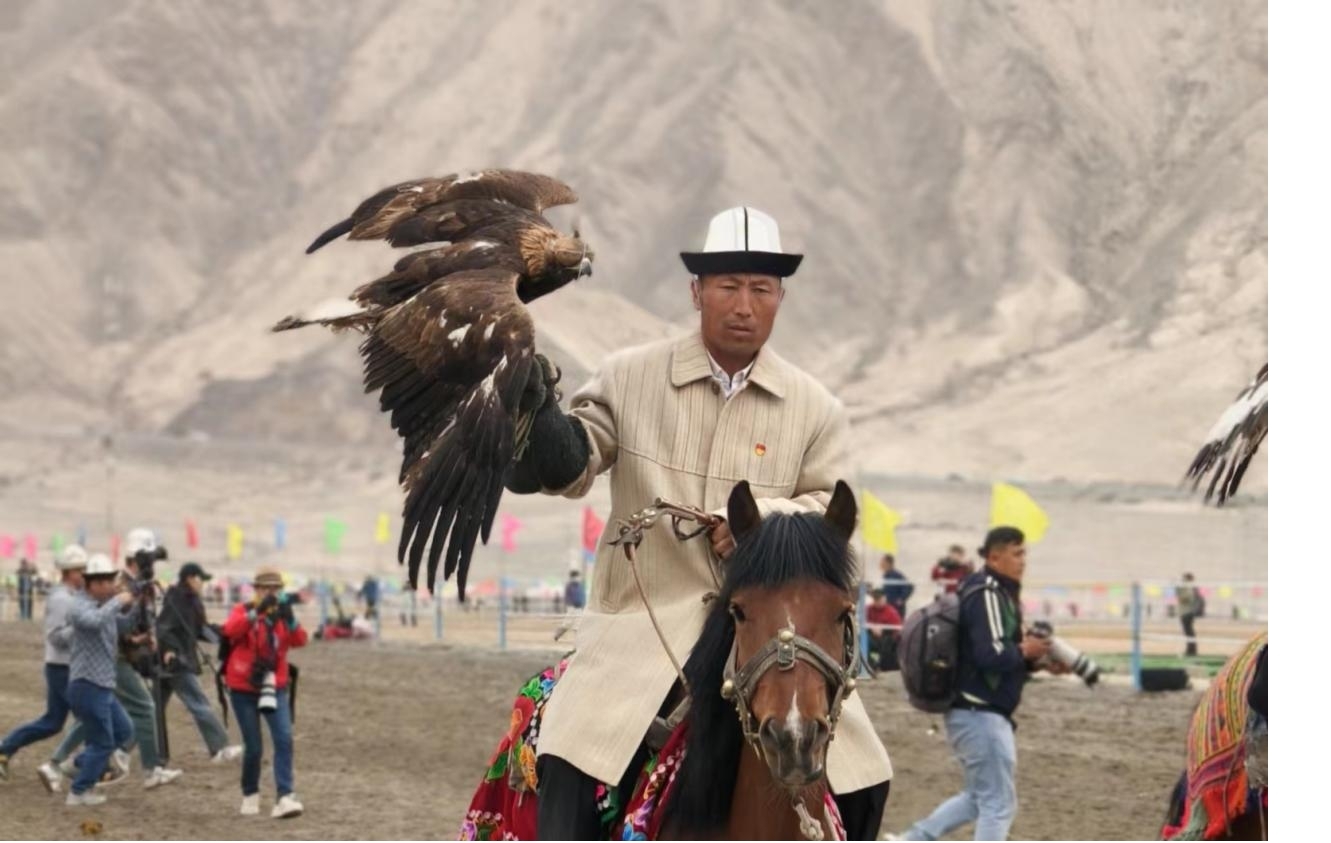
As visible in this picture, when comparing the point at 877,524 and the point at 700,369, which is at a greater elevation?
the point at 877,524

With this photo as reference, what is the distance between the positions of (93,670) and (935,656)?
540 cm

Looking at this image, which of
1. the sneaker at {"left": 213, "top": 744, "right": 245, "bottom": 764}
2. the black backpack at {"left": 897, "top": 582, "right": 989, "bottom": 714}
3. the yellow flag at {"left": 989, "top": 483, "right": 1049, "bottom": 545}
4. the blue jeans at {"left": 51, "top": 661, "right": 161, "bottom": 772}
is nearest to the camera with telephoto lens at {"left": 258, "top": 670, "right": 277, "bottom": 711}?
the blue jeans at {"left": 51, "top": 661, "right": 161, "bottom": 772}

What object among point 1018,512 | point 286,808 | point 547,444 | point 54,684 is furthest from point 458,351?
point 1018,512

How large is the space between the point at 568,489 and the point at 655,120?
103m

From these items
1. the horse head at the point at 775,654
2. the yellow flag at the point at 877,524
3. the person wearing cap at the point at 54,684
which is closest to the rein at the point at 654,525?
the horse head at the point at 775,654

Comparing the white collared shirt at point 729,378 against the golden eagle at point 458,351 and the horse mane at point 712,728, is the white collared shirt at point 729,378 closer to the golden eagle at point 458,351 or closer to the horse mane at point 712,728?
the golden eagle at point 458,351

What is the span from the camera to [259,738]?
12594 millimetres

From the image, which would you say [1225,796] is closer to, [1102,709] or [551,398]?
[551,398]

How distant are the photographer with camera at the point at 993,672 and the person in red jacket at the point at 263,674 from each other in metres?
4.54

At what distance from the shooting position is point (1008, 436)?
80.2 meters

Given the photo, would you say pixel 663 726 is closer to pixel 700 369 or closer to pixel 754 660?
pixel 754 660

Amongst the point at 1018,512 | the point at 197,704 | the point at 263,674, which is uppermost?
the point at 1018,512

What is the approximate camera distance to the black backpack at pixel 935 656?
936cm

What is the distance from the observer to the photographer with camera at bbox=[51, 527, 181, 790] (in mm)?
13352
